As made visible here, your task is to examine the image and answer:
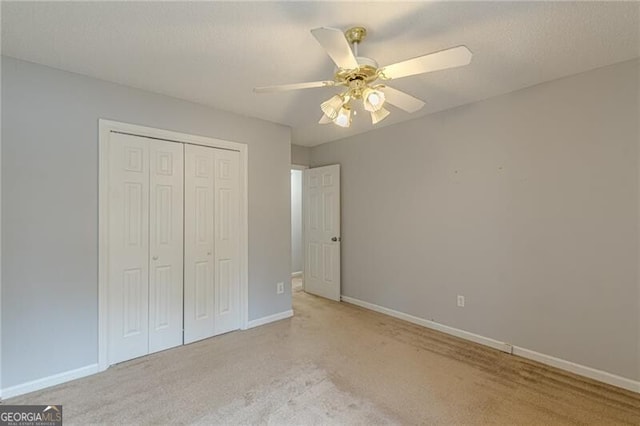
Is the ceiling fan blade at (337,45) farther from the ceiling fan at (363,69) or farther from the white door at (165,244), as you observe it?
Answer: the white door at (165,244)

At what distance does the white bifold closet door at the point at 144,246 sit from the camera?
8.34 ft

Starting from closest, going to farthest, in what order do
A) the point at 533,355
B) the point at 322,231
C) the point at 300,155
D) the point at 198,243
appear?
the point at 533,355 → the point at 198,243 → the point at 322,231 → the point at 300,155

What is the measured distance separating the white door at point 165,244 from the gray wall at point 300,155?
6.76ft

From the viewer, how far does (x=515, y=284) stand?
8.93ft

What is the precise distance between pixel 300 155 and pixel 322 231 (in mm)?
1286

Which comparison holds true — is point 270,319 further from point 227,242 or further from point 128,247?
point 128,247

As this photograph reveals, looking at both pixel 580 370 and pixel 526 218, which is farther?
pixel 526 218

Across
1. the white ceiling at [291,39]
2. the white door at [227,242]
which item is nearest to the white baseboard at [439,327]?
the white door at [227,242]

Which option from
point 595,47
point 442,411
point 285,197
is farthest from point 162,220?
point 595,47

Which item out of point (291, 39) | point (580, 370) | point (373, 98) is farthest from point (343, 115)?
point (580, 370)

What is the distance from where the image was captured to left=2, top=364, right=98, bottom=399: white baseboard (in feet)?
6.81

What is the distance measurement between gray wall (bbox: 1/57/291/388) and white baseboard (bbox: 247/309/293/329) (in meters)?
1.43

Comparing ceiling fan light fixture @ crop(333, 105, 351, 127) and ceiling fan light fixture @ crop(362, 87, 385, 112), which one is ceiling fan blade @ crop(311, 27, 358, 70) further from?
ceiling fan light fixture @ crop(333, 105, 351, 127)

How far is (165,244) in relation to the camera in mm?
2818
